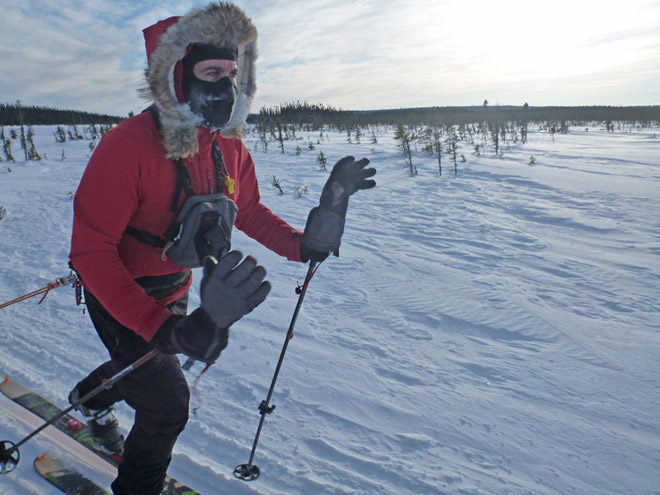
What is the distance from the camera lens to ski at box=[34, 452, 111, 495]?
1.92 metres

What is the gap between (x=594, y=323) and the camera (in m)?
3.13

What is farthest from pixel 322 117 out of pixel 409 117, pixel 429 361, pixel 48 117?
pixel 429 361

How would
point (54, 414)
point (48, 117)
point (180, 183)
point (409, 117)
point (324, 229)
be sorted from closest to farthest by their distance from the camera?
point (180, 183) < point (324, 229) < point (54, 414) < point (409, 117) < point (48, 117)

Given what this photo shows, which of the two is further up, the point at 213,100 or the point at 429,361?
the point at 213,100

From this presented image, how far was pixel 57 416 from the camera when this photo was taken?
162 cm

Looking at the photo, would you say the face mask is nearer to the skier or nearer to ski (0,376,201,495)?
the skier

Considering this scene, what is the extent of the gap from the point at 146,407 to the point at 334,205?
43.2 inches

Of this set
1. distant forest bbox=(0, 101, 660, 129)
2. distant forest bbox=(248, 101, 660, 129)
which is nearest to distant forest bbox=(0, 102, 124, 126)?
distant forest bbox=(0, 101, 660, 129)

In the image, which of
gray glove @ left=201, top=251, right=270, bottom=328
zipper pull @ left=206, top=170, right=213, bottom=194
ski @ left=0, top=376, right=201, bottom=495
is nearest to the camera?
gray glove @ left=201, top=251, right=270, bottom=328

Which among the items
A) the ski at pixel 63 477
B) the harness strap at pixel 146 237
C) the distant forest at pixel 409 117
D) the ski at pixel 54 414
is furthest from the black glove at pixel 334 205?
the distant forest at pixel 409 117

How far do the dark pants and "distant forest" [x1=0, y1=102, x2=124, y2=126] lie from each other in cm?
2802

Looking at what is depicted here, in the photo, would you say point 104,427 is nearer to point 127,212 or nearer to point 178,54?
point 127,212

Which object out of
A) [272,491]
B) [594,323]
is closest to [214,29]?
[272,491]

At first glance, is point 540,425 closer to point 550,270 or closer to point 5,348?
point 550,270
